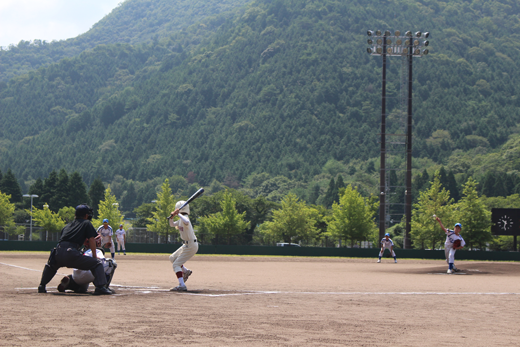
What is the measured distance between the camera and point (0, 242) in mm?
50156

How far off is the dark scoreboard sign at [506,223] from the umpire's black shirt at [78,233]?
133 ft

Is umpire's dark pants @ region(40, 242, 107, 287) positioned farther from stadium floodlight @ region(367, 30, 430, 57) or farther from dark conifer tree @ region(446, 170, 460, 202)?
dark conifer tree @ region(446, 170, 460, 202)

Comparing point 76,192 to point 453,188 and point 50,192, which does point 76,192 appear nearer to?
point 50,192

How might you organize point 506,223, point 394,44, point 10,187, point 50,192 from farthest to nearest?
point 10,187, point 50,192, point 394,44, point 506,223

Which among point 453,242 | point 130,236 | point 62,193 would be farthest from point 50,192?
point 453,242

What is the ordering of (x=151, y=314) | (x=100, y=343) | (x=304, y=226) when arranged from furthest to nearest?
1. (x=304, y=226)
2. (x=151, y=314)
3. (x=100, y=343)

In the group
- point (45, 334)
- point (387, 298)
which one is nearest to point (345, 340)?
point (45, 334)

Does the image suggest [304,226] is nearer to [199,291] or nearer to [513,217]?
[513,217]

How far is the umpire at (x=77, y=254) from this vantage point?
12969mm

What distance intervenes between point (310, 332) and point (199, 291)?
662 centimetres

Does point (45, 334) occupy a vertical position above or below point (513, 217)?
below

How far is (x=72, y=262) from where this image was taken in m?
13.0

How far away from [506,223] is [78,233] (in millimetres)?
41441

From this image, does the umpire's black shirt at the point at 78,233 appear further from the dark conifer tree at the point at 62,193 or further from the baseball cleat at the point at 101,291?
the dark conifer tree at the point at 62,193
